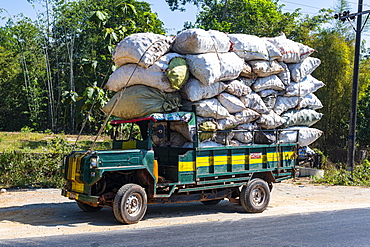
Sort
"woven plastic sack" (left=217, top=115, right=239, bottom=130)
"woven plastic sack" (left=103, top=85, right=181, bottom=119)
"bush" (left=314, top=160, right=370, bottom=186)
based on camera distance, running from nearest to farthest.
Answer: "woven plastic sack" (left=103, top=85, right=181, bottom=119) → "woven plastic sack" (left=217, top=115, right=239, bottom=130) → "bush" (left=314, top=160, right=370, bottom=186)

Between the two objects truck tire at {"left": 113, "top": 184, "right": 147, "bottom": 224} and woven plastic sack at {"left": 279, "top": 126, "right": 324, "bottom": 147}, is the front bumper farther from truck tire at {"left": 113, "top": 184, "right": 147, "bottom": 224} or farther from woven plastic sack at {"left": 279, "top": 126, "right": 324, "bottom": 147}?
woven plastic sack at {"left": 279, "top": 126, "right": 324, "bottom": 147}

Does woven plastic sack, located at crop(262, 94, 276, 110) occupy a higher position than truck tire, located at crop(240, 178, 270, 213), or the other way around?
woven plastic sack, located at crop(262, 94, 276, 110)

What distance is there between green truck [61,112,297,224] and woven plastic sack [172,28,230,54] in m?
1.53

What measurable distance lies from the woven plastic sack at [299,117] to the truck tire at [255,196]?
1.93 m

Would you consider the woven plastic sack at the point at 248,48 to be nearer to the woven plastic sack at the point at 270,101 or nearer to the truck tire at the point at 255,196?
the woven plastic sack at the point at 270,101

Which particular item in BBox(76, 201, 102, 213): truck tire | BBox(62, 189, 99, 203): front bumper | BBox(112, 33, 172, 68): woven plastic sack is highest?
BBox(112, 33, 172, 68): woven plastic sack

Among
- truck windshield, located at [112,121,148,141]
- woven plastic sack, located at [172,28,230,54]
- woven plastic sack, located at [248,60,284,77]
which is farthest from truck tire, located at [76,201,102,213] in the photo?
woven plastic sack, located at [248,60,284,77]

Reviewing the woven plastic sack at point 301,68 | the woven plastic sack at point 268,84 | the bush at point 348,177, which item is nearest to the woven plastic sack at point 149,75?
the woven plastic sack at point 268,84

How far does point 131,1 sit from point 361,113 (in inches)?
696

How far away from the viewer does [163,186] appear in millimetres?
8516

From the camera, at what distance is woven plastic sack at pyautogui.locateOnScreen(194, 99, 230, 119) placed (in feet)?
29.8

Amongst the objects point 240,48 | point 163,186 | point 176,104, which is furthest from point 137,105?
point 240,48

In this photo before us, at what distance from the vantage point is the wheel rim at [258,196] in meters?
9.77

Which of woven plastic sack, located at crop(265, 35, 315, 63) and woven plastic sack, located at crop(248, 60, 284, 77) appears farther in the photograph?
woven plastic sack, located at crop(265, 35, 315, 63)
